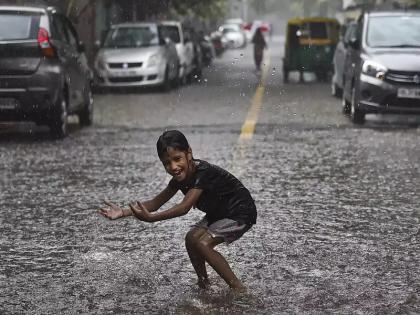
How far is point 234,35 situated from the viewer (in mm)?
68812

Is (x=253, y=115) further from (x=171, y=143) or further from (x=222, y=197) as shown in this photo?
(x=171, y=143)

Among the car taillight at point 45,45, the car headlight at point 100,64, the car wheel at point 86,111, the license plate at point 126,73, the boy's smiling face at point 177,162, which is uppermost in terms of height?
the boy's smiling face at point 177,162

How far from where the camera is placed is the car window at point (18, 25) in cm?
1444

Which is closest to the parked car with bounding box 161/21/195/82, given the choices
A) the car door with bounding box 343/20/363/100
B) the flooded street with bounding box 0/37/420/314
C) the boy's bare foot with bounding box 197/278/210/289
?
the car door with bounding box 343/20/363/100

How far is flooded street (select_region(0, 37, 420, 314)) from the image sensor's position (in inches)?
224

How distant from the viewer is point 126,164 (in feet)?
37.7

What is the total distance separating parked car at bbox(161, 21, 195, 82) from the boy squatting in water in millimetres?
22046

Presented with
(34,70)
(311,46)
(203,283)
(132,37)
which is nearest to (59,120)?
(34,70)

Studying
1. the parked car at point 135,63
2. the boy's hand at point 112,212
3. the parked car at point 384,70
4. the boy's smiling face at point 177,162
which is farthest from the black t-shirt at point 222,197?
the parked car at point 135,63

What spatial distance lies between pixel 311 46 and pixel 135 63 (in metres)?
7.77

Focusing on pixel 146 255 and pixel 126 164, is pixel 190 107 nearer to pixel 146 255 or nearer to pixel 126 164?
pixel 126 164

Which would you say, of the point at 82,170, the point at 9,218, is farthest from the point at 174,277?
the point at 82,170

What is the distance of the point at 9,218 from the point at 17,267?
1.80m

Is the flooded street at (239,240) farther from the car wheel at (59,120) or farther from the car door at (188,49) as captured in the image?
the car door at (188,49)
